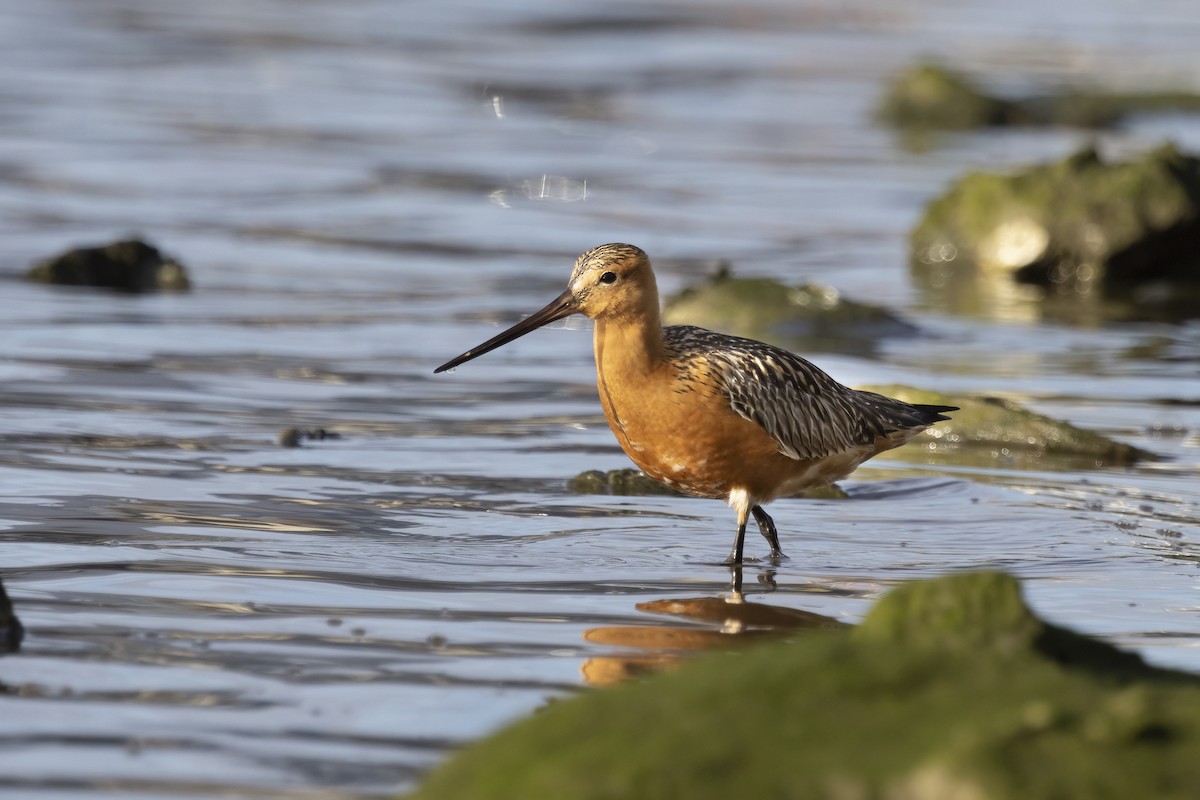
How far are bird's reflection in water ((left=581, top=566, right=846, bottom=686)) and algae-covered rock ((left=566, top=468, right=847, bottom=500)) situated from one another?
147 cm

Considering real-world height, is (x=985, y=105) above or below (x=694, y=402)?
above

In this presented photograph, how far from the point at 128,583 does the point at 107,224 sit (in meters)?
9.51

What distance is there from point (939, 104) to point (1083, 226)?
9.27 metres

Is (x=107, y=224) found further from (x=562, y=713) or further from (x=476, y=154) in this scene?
(x=562, y=713)

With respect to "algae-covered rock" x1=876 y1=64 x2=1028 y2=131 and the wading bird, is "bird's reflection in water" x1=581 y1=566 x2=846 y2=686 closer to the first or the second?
the wading bird

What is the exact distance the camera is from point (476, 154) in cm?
2006

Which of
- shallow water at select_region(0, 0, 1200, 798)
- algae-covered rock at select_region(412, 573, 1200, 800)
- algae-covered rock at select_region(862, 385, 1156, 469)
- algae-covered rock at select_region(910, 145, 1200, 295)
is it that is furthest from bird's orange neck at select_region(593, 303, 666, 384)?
algae-covered rock at select_region(910, 145, 1200, 295)

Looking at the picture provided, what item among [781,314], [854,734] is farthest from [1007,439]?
[854,734]

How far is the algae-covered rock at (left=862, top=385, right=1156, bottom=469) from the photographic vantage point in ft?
30.4

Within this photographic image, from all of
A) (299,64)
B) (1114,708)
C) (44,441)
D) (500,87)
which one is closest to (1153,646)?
(1114,708)

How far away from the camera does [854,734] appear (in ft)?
12.9

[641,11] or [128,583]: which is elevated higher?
[641,11]

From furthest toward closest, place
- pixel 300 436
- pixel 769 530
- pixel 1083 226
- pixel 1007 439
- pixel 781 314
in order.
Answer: pixel 1083 226, pixel 781 314, pixel 1007 439, pixel 300 436, pixel 769 530

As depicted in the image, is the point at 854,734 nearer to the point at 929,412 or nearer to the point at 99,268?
the point at 929,412
